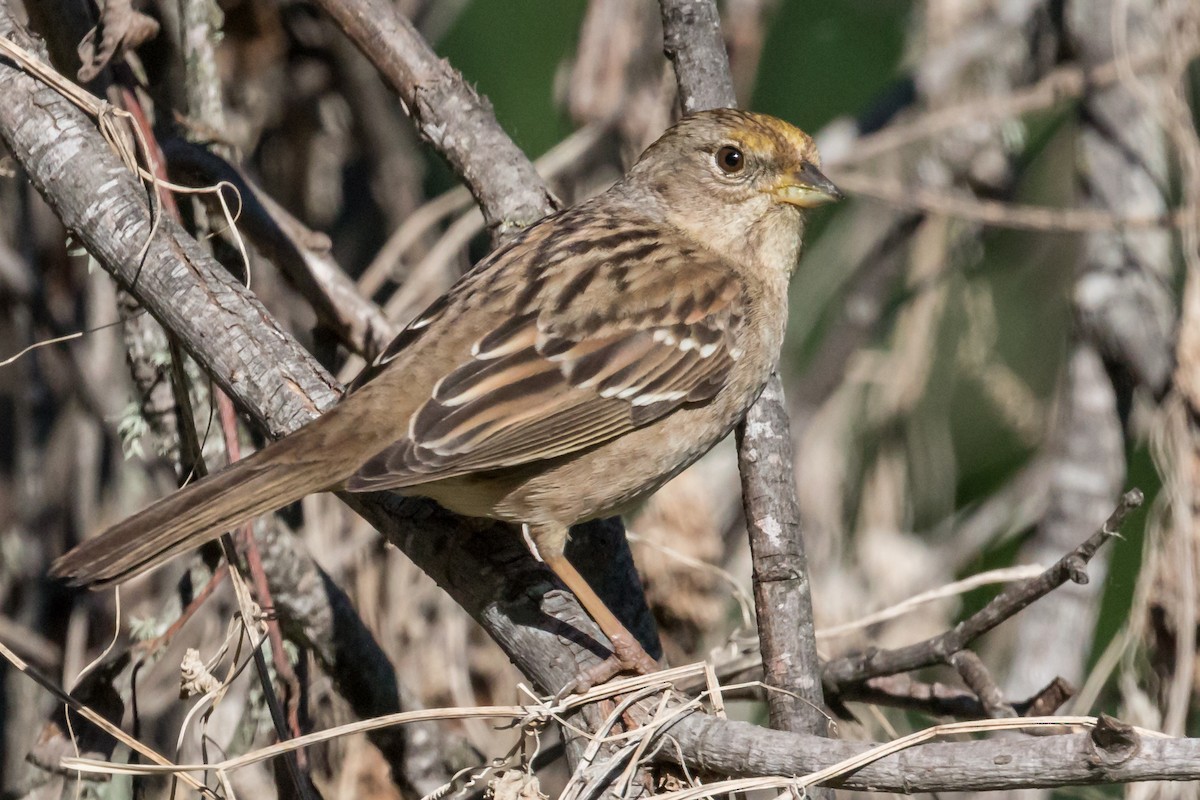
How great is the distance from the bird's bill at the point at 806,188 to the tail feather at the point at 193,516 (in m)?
1.36

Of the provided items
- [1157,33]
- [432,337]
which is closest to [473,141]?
[432,337]

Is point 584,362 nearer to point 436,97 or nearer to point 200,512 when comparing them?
point 436,97

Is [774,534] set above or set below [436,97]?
below

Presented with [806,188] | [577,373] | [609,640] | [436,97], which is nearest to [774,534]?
[609,640]

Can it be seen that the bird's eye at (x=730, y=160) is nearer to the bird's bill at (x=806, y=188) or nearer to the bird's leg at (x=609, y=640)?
the bird's bill at (x=806, y=188)

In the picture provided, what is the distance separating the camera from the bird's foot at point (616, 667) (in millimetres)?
2244

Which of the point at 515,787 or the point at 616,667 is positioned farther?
the point at 616,667

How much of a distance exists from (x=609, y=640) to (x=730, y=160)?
127cm

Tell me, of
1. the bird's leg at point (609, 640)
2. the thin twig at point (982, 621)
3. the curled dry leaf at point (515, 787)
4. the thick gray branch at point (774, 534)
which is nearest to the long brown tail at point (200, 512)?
the bird's leg at point (609, 640)

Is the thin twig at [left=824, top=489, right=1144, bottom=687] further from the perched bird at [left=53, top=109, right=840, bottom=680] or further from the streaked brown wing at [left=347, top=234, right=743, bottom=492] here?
the streaked brown wing at [left=347, top=234, right=743, bottom=492]

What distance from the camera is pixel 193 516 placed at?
2.29 meters

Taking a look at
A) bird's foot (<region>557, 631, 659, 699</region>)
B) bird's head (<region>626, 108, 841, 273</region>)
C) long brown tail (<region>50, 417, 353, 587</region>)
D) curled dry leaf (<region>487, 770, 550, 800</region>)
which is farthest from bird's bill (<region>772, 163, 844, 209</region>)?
curled dry leaf (<region>487, 770, 550, 800</region>)

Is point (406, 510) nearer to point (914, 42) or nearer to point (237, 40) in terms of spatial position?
point (237, 40)

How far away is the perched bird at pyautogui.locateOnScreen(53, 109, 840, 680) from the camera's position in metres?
2.38
